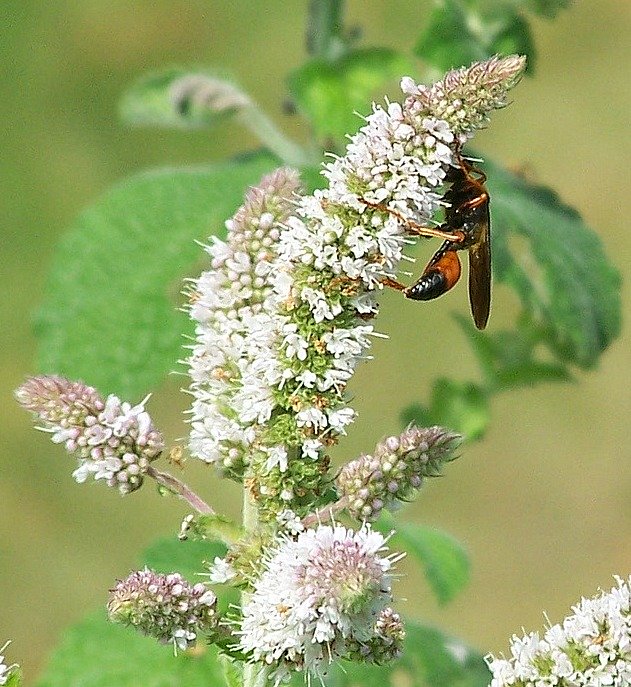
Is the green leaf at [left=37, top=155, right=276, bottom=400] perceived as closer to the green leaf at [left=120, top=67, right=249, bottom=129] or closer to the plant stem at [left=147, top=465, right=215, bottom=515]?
the green leaf at [left=120, top=67, right=249, bottom=129]

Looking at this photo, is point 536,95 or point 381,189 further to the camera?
point 536,95

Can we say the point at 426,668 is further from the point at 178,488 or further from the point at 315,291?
the point at 315,291

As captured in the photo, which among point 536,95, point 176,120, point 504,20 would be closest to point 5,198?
point 536,95

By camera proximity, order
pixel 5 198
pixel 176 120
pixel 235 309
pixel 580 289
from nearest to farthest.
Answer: pixel 235 309
pixel 580 289
pixel 176 120
pixel 5 198

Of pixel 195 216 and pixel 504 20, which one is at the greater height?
pixel 504 20

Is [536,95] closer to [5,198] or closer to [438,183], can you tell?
[5,198]

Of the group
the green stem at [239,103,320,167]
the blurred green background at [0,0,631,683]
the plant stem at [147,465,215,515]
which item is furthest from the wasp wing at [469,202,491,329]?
the blurred green background at [0,0,631,683]

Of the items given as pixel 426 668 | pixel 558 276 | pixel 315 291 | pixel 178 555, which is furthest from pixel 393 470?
pixel 558 276
